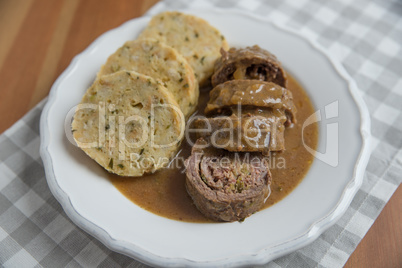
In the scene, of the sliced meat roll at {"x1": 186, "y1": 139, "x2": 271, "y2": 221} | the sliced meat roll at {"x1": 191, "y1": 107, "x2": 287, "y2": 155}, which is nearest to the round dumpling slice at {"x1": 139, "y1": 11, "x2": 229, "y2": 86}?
the sliced meat roll at {"x1": 191, "y1": 107, "x2": 287, "y2": 155}

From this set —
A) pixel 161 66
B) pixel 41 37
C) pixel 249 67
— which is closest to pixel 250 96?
pixel 249 67

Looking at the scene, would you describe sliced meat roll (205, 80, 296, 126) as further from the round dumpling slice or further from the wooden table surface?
the wooden table surface

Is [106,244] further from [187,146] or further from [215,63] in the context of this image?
[215,63]

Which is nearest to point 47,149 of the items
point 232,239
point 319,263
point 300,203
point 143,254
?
point 143,254

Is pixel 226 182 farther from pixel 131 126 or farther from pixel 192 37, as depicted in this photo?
pixel 192 37

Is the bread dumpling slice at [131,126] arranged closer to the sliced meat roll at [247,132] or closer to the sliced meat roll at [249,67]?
the sliced meat roll at [247,132]
